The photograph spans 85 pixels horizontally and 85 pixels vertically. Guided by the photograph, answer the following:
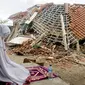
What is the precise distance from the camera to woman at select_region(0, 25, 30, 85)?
6027 mm

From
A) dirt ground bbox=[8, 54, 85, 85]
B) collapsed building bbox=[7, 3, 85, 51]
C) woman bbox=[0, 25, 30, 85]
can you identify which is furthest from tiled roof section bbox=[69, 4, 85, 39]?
woman bbox=[0, 25, 30, 85]

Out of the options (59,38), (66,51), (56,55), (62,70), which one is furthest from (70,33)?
(62,70)

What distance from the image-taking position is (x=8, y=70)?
6.28 metres

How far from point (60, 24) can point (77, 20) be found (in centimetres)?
120

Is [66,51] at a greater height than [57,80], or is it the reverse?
[57,80]

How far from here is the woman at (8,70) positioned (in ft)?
19.8

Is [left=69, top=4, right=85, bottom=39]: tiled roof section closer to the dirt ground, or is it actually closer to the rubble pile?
the rubble pile

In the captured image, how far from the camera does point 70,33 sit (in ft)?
46.1

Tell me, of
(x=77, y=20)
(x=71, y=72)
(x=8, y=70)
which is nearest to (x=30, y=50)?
(x=71, y=72)

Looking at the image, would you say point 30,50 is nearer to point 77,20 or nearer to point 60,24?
point 60,24

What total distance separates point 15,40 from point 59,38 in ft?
7.89

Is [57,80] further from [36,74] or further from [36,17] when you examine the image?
[36,17]

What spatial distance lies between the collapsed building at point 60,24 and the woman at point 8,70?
6431 millimetres

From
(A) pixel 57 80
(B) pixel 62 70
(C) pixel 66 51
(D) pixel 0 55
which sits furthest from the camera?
(C) pixel 66 51
